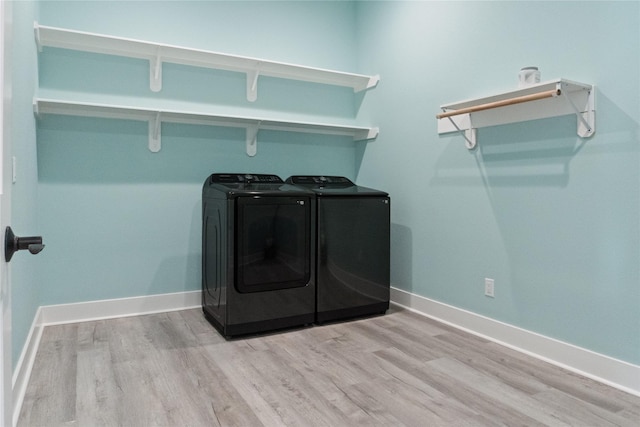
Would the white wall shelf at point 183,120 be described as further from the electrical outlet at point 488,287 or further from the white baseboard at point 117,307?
the electrical outlet at point 488,287

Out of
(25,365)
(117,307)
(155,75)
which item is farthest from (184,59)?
(25,365)

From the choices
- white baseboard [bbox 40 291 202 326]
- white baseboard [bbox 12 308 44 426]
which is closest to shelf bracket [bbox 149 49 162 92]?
white baseboard [bbox 40 291 202 326]

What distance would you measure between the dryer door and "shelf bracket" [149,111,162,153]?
91cm

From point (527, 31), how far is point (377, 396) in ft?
6.36

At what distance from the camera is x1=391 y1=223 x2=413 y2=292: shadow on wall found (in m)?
3.05

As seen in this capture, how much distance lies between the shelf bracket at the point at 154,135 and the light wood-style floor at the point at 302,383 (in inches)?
46.0

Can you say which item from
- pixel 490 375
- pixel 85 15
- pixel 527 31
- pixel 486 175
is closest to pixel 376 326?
pixel 490 375

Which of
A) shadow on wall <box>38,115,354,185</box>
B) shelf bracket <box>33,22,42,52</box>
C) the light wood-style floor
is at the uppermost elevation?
shelf bracket <box>33,22,42,52</box>

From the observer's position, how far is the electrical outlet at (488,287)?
96.9 inches

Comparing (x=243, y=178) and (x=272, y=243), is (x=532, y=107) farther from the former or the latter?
(x=243, y=178)

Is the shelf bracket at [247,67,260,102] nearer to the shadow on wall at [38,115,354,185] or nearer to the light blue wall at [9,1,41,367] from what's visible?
the shadow on wall at [38,115,354,185]

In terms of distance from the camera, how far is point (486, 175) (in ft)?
8.11

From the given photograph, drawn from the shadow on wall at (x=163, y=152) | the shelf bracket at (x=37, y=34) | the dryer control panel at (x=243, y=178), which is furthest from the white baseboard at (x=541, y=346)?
the shelf bracket at (x=37, y=34)

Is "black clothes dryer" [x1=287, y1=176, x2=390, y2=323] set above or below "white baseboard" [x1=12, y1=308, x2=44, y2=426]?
above
